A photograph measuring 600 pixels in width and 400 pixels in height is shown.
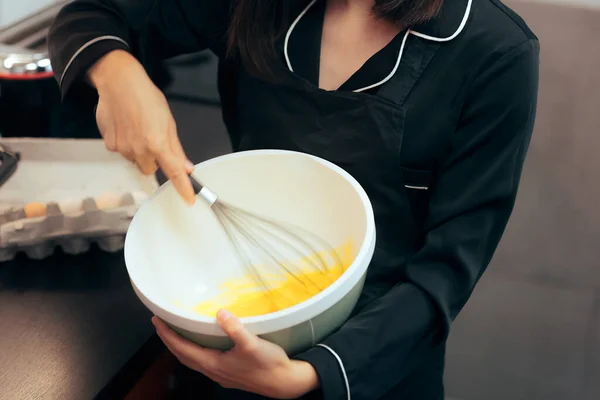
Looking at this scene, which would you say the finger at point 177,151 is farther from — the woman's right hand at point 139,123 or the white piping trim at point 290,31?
the white piping trim at point 290,31

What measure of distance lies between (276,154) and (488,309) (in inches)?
24.5

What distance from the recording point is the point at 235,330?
489 mm

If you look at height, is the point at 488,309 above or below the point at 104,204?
below

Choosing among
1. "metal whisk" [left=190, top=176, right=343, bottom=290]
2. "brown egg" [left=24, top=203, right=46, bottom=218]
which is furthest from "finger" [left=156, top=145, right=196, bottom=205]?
"brown egg" [left=24, top=203, right=46, bottom=218]

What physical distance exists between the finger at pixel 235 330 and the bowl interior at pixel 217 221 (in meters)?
0.15

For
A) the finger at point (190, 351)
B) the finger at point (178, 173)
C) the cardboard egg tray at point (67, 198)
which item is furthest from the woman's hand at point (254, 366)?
the cardboard egg tray at point (67, 198)

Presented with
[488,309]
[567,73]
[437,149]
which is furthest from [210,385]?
[567,73]

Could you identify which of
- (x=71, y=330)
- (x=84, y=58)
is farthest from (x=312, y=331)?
(x=84, y=58)

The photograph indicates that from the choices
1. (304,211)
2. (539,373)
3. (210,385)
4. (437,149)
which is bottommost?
(539,373)

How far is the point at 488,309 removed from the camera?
3.69 ft

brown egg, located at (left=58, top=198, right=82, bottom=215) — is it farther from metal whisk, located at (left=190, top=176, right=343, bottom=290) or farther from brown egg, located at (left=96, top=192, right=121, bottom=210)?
metal whisk, located at (left=190, top=176, right=343, bottom=290)

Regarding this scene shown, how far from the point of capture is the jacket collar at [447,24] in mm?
639

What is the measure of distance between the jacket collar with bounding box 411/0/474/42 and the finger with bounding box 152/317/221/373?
38cm

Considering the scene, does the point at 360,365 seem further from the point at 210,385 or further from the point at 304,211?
the point at 210,385
